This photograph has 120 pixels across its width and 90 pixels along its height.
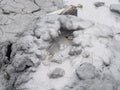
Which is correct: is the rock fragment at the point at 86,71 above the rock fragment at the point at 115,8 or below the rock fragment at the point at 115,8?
below

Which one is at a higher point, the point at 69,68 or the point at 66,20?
the point at 66,20

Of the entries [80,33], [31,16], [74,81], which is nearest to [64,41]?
[80,33]

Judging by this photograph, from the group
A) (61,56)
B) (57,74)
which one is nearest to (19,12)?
(61,56)

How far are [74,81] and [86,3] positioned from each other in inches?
62.4

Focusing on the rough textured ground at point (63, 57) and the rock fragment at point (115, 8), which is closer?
the rough textured ground at point (63, 57)

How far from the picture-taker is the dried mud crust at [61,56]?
245cm

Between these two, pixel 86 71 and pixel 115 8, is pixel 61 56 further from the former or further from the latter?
pixel 115 8

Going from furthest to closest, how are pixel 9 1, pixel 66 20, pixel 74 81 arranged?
pixel 9 1
pixel 66 20
pixel 74 81

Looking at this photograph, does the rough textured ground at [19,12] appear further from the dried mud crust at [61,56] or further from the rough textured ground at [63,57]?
the dried mud crust at [61,56]

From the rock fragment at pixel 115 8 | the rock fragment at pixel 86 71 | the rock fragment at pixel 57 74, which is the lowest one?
the rock fragment at pixel 57 74

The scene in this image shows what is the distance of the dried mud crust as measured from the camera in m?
2.45

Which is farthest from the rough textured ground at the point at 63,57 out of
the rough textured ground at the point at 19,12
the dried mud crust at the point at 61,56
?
the rough textured ground at the point at 19,12

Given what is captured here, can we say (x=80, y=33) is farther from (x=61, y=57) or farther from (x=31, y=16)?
(x=31, y=16)

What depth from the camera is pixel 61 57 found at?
2684 millimetres
